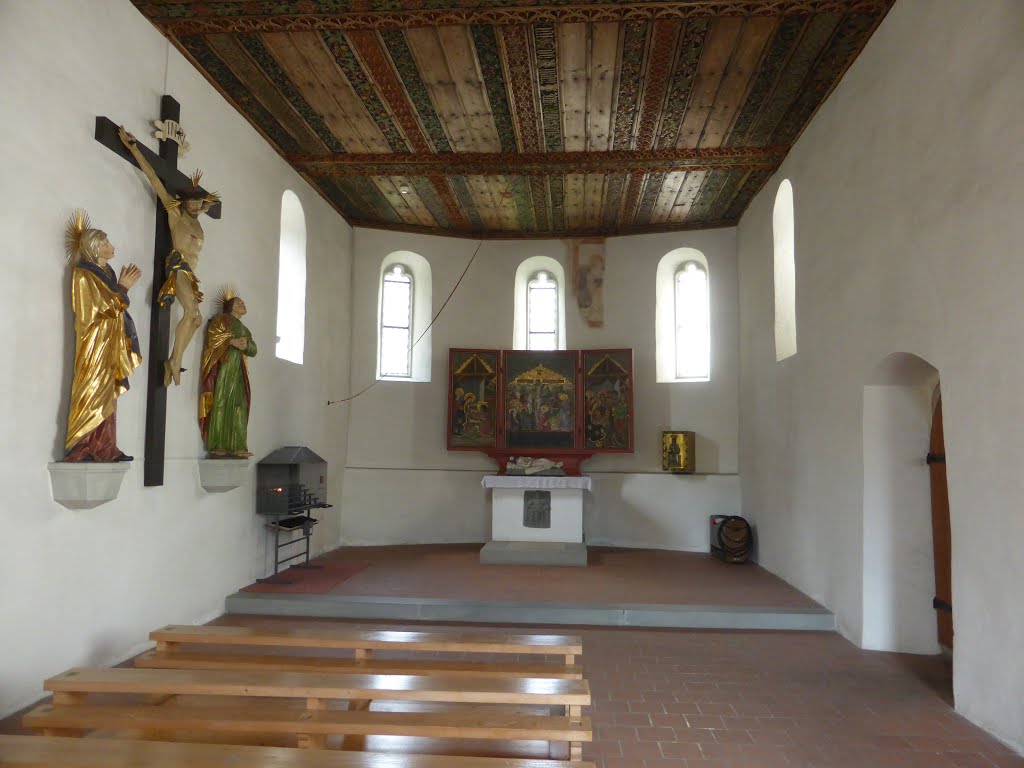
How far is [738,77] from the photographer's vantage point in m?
6.81

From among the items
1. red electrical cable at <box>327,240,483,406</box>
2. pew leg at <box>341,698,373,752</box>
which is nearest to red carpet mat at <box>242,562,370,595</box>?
red electrical cable at <box>327,240,483,406</box>

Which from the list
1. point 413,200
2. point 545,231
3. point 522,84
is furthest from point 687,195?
point 413,200

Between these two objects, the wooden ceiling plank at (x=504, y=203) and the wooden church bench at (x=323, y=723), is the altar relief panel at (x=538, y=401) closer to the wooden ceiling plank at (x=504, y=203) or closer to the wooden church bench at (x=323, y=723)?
the wooden ceiling plank at (x=504, y=203)

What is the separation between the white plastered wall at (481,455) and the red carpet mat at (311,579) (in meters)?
2.12

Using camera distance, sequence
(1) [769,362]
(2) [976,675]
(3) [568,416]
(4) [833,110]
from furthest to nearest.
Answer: (3) [568,416], (1) [769,362], (4) [833,110], (2) [976,675]

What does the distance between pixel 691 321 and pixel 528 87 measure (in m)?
5.31

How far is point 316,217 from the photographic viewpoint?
9531 mm

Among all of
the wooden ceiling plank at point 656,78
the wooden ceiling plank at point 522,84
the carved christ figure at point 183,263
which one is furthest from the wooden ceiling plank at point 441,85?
the carved christ figure at point 183,263

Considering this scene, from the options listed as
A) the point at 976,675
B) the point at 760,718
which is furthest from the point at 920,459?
the point at 760,718

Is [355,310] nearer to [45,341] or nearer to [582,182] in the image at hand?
[582,182]

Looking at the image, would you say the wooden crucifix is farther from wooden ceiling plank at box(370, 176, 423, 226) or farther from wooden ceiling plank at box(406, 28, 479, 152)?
wooden ceiling plank at box(370, 176, 423, 226)

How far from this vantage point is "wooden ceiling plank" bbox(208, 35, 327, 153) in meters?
6.31

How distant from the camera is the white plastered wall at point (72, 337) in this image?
171 inches

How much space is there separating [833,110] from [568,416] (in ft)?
17.5
